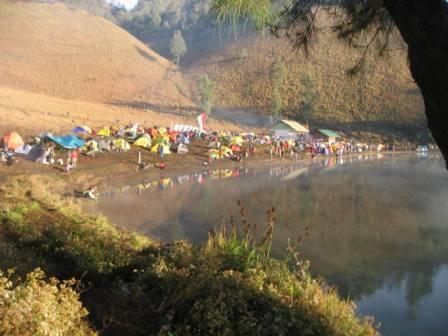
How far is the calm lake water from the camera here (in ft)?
36.2

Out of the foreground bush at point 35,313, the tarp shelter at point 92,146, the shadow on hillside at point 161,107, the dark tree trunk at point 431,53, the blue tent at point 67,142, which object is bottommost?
the tarp shelter at point 92,146

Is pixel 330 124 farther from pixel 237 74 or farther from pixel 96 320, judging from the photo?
pixel 96 320

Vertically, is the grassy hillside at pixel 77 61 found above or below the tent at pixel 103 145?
above

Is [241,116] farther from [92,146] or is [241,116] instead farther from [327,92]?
[92,146]

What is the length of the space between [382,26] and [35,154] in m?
26.7

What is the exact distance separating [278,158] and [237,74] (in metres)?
55.6

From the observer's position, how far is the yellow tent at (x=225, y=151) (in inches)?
1702

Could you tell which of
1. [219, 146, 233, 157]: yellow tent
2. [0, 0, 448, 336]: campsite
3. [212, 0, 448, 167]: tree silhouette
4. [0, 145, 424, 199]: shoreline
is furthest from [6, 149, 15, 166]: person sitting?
[212, 0, 448, 167]: tree silhouette

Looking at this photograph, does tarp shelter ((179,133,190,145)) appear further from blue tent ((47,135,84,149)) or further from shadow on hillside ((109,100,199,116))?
shadow on hillside ((109,100,199,116))

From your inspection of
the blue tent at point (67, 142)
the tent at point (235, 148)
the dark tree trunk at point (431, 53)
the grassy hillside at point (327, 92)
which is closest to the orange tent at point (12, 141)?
the blue tent at point (67, 142)

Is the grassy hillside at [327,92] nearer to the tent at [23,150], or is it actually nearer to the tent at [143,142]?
the tent at [143,142]

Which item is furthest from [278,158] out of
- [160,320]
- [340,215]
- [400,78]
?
[400,78]

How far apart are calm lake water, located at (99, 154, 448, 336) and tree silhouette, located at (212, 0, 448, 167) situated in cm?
668

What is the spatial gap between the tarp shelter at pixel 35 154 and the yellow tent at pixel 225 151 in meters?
18.9
